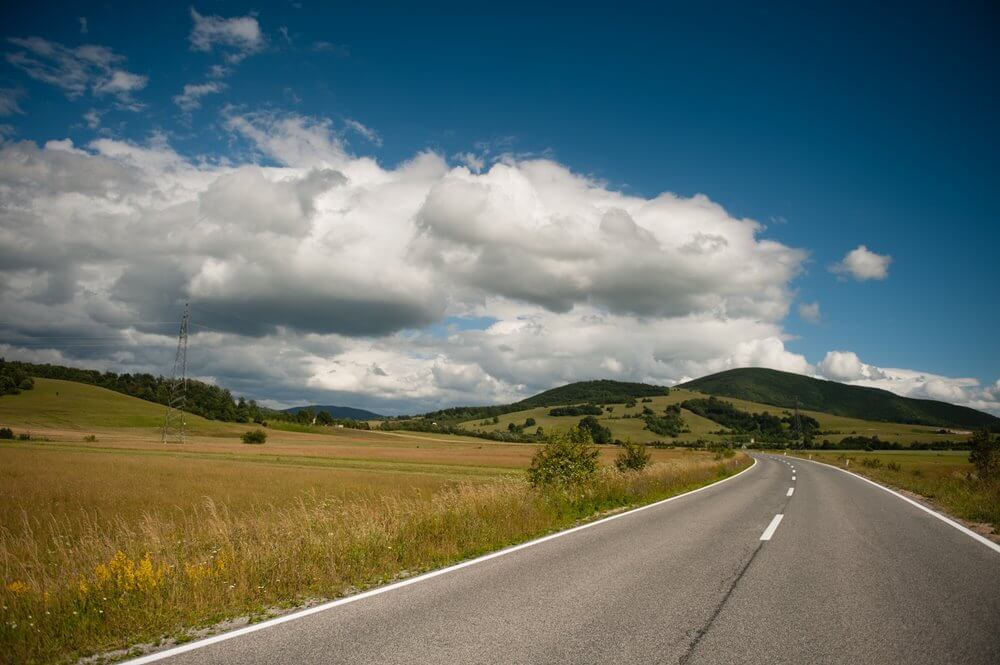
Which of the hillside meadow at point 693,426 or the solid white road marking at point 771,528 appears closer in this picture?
the solid white road marking at point 771,528

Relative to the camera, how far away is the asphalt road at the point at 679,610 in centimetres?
466

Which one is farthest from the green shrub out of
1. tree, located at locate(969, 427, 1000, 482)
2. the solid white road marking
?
the solid white road marking

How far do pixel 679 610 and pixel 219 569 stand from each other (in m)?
6.00

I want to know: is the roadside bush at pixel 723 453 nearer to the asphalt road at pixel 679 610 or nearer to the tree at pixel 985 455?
the tree at pixel 985 455

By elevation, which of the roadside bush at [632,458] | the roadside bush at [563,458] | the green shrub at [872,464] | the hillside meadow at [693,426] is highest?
the roadside bush at [563,458]

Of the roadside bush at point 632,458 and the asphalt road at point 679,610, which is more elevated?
the asphalt road at point 679,610

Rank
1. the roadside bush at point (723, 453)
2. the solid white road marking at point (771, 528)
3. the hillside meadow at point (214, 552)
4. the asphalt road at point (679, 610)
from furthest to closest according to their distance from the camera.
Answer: the roadside bush at point (723, 453) → the solid white road marking at point (771, 528) → the hillside meadow at point (214, 552) → the asphalt road at point (679, 610)

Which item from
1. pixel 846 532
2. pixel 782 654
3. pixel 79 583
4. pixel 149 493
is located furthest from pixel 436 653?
pixel 149 493

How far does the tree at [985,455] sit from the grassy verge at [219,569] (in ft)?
76.6

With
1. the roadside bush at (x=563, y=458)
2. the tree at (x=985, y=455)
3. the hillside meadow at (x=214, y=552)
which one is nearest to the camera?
the hillside meadow at (x=214, y=552)

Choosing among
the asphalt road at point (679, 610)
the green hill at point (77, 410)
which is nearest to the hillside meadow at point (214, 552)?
the asphalt road at point (679, 610)

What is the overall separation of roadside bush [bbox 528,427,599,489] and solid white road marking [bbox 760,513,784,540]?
329 inches

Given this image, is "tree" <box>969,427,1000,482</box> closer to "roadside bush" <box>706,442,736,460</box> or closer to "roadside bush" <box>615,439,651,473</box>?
"roadside bush" <box>615,439,651,473</box>

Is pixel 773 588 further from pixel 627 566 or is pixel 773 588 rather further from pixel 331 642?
pixel 331 642
